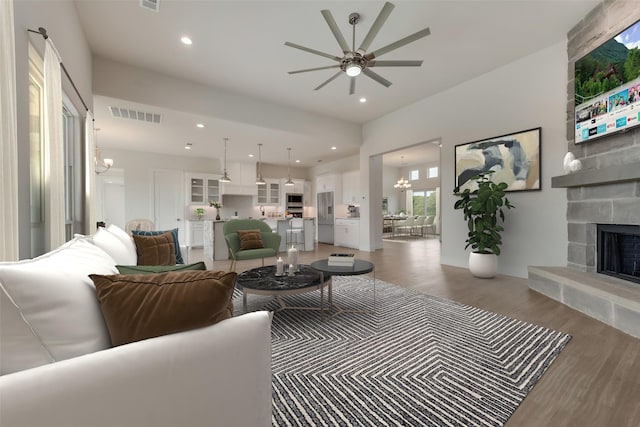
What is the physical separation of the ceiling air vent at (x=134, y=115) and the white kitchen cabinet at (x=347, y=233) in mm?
5047

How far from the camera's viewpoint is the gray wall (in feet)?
8.63

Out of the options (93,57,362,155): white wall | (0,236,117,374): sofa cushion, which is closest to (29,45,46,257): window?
(0,236,117,374): sofa cushion

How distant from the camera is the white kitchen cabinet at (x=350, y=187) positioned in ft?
24.9

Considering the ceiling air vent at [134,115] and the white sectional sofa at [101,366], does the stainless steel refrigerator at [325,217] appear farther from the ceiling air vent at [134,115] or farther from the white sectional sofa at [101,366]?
the white sectional sofa at [101,366]

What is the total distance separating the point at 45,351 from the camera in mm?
732

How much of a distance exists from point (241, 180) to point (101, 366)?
322 inches

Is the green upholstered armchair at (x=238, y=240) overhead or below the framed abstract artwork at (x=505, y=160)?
below

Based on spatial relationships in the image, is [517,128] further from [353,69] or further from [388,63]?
[353,69]

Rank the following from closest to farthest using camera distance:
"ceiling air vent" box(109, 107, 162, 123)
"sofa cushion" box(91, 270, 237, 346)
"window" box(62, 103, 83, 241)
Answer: "sofa cushion" box(91, 270, 237, 346) → "window" box(62, 103, 83, 241) → "ceiling air vent" box(109, 107, 162, 123)

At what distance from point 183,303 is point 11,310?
15.6 inches

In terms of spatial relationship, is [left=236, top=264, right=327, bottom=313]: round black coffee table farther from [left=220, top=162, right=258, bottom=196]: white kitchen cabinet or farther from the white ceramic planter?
[left=220, top=162, right=258, bottom=196]: white kitchen cabinet

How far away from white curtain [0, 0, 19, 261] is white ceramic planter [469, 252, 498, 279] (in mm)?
4669

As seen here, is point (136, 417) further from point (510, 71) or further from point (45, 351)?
point (510, 71)

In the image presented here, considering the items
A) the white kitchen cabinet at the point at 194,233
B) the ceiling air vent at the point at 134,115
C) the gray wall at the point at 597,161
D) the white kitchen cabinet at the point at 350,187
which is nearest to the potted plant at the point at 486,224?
the gray wall at the point at 597,161
